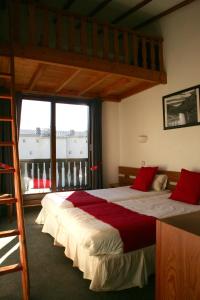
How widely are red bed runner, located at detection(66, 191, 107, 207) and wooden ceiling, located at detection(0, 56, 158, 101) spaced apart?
6.22 ft

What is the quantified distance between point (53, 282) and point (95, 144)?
10.8ft

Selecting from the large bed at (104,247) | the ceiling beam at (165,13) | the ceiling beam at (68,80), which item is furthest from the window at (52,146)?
the large bed at (104,247)

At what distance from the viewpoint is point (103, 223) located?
89.7 inches

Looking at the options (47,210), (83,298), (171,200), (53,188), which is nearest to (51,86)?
(53,188)

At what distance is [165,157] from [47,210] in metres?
2.23

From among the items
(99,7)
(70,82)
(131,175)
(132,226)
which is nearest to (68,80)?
(70,82)

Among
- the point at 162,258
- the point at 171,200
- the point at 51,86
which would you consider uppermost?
the point at 51,86

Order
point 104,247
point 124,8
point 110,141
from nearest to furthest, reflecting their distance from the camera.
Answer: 1. point 104,247
2. point 124,8
3. point 110,141

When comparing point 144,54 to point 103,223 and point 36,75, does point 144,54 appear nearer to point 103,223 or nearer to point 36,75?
point 36,75

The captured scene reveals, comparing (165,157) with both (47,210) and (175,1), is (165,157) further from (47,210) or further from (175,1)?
(175,1)

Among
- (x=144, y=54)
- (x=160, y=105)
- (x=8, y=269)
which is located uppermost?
(x=144, y=54)

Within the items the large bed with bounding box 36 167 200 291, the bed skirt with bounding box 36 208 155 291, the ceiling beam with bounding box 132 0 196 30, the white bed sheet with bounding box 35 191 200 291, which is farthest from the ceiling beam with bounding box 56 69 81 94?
the bed skirt with bounding box 36 208 155 291

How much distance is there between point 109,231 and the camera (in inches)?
82.4

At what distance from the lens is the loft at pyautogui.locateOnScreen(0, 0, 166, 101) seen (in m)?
3.07
